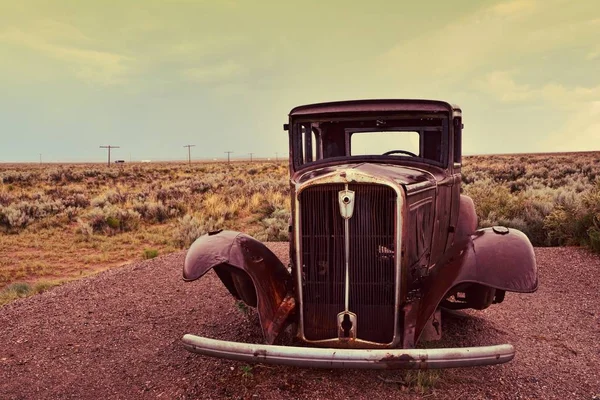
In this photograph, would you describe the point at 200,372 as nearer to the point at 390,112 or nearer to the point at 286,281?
the point at 286,281

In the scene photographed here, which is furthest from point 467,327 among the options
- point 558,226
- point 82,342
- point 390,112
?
point 558,226

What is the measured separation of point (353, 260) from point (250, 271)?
3.32 ft

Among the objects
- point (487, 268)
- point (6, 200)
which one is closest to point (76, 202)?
point (6, 200)

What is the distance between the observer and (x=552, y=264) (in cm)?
869

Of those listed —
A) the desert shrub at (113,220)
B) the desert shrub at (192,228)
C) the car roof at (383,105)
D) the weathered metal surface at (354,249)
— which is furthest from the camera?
the desert shrub at (113,220)

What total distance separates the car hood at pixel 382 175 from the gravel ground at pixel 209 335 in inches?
69.4

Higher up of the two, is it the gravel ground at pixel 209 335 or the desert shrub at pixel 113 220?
the desert shrub at pixel 113 220

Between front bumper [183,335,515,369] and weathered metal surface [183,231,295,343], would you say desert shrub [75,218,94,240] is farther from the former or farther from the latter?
front bumper [183,335,515,369]

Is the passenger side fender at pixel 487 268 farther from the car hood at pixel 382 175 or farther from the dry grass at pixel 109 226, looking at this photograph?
the dry grass at pixel 109 226

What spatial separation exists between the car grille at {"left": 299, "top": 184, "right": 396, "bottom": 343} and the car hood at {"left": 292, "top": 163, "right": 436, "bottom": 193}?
0.29 feet

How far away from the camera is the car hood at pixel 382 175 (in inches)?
163

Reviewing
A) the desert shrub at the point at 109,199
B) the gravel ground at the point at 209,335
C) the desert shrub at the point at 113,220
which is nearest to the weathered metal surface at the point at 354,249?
the gravel ground at the point at 209,335

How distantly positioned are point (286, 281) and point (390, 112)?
2.13 m

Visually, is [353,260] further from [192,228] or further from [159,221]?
[159,221]
